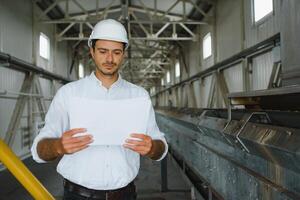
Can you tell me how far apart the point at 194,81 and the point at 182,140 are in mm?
5552

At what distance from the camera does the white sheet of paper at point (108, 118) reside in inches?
39.8

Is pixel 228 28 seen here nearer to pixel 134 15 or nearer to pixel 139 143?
pixel 134 15

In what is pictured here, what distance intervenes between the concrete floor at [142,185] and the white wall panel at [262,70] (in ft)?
5.93

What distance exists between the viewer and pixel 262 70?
14.1 ft

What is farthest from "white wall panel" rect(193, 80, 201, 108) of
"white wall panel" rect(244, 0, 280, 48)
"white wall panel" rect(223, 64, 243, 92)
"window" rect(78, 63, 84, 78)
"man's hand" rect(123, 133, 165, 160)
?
"man's hand" rect(123, 133, 165, 160)

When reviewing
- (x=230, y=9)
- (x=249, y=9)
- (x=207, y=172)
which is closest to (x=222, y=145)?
(x=207, y=172)

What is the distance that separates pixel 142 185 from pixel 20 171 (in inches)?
112

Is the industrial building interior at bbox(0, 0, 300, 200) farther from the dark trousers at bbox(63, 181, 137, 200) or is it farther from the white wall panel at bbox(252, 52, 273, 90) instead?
the dark trousers at bbox(63, 181, 137, 200)

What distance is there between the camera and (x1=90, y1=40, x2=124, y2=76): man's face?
45.6 inches

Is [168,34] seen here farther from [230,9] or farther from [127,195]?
[127,195]

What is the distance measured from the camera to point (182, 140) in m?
3.25

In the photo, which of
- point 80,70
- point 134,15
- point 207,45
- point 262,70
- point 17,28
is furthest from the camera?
point 80,70

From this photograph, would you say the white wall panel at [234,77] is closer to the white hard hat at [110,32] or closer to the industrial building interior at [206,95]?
the industrial building interior at [206,95]

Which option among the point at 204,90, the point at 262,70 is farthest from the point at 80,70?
the point at 262,70
